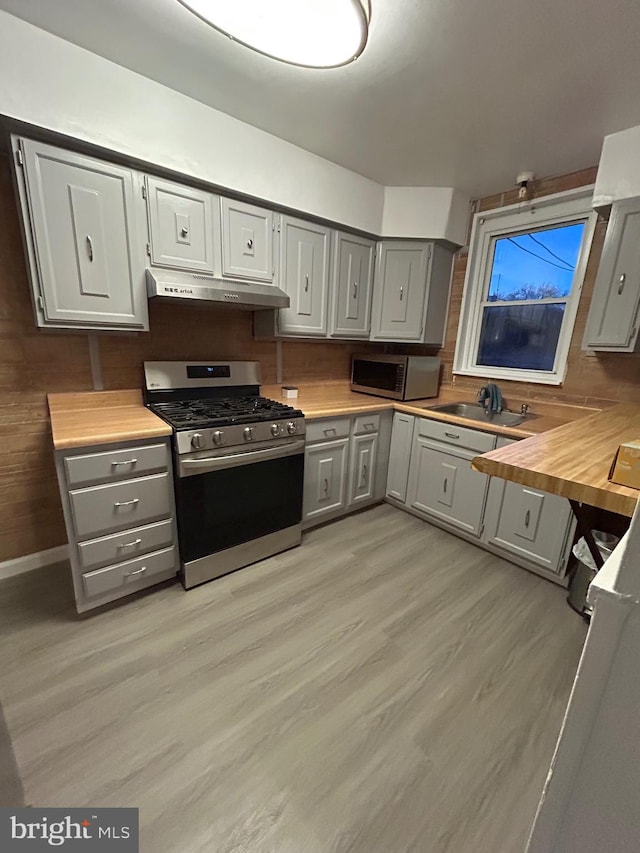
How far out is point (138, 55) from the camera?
155 centimetres

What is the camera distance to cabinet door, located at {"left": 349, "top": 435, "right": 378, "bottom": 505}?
8.85ft

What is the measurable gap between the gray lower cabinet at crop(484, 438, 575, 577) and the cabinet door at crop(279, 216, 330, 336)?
4.95 feet

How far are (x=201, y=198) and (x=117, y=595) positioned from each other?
7.00ft

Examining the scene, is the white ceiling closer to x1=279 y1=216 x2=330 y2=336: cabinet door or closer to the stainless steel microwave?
x1=279 y1=216 x2=330 y2=336: cabinet door

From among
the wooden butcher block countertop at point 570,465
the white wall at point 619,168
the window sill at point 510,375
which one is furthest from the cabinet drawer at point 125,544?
the white wall at point 619,168

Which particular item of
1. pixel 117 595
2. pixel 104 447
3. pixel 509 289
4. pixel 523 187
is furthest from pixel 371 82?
pixel 117 595

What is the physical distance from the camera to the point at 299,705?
1390 mm

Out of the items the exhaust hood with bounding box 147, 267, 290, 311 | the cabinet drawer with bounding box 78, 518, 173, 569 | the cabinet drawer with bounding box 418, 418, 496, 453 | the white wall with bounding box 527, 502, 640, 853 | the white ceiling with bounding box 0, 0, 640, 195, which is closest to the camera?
the white wall with bounding box 527, 502, 640, 853

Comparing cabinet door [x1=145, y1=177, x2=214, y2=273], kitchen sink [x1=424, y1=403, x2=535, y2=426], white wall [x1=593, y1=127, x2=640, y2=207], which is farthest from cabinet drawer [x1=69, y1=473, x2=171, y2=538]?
white wall [x1=593, y1=127, x2=640, y2=207]

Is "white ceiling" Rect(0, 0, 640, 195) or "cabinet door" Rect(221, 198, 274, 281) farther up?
"white ceiling" Rect(0, 0, 640, 195)

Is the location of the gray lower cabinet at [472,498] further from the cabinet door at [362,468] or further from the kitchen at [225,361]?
the cabinet door at [362,468]

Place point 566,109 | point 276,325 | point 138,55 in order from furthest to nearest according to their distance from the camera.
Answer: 1. point 276,325
2. point 566,109
3. point 138,55

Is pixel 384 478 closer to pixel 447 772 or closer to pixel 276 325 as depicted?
pixel 276 325

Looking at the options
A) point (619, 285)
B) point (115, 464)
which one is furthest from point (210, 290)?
point (619, 285)
